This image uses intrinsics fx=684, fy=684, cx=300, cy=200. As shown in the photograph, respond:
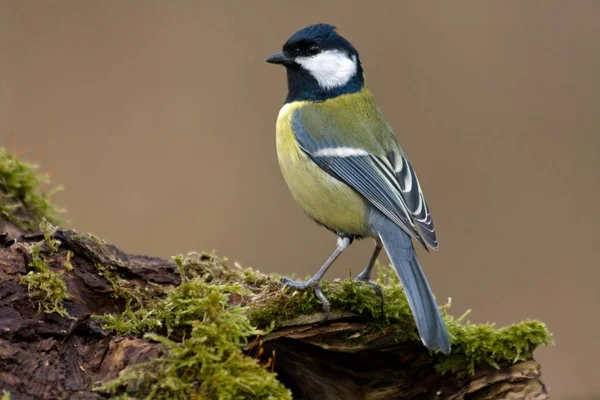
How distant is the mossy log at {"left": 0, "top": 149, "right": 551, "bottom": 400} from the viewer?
6.21 feet

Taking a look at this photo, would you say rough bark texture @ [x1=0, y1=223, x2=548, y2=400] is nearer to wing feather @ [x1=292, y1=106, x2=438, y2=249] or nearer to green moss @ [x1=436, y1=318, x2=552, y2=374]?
green moss @ [x1=436, y1=318, x2=552, y2=374]

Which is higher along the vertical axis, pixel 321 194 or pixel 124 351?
pixel 321 194

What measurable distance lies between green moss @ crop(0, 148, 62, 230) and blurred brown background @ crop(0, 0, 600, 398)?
2.11 meters

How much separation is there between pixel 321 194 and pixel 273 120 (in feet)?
10.3

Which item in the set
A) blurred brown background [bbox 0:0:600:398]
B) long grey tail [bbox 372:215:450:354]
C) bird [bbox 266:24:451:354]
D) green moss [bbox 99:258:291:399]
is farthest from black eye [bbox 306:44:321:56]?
blurred brown background [bbox 0:0:600:398]

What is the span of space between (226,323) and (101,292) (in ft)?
1.77

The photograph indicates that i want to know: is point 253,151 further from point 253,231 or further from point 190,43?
point 190,43

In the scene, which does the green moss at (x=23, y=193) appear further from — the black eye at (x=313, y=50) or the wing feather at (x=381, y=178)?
the black eye at (x=313, y=50)

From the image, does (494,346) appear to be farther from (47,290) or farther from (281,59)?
(281,59)

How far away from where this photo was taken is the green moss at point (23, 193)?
2.79 meters

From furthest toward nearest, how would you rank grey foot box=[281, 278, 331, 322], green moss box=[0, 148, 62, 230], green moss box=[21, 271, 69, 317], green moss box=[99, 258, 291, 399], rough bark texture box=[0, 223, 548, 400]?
green moss box=[0, 148, 62, 230] → grey foot box=[281, 278, 331, 322] → green moss box=[21, 271, 69, 317] → rough bark texture box=[0, 223, 548, 400] → green moss box=[99, 258, 291, 399]

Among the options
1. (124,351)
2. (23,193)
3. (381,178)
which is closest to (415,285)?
(381,178)

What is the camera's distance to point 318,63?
305 centimetres

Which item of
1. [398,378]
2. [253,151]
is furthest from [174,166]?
[398,378]
